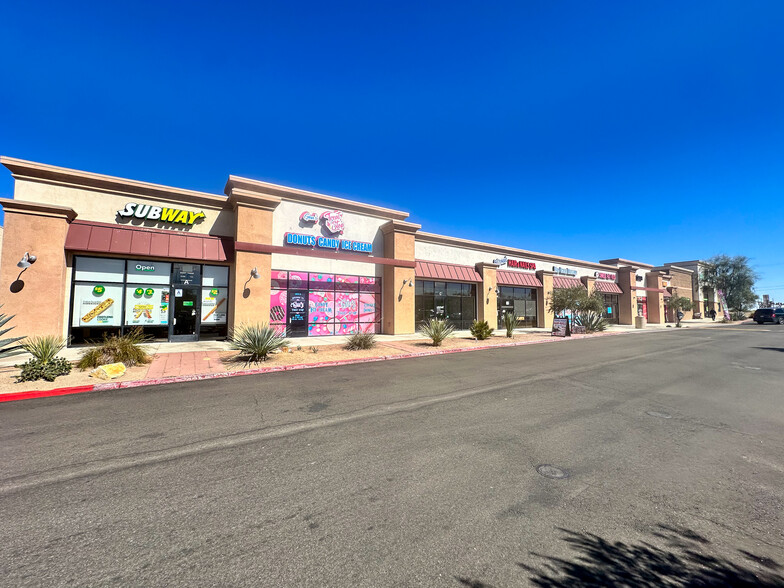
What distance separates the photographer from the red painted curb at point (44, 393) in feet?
22.7

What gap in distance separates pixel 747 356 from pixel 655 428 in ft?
40.7

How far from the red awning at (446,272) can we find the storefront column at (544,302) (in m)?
7.83

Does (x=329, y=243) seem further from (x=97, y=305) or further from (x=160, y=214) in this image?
(x=97, y=305)

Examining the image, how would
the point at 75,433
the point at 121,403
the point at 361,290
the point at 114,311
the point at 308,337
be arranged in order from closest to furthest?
the point at 75,433 < the point at 121,403 < the point at 114,311 < the point at 308,337 < the point at 361,290

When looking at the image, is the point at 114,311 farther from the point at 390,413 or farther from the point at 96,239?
the point at 390,413

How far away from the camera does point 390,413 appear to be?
5.90m

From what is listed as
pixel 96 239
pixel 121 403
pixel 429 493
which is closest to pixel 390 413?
pixel 429 493


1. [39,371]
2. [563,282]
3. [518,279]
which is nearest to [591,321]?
[518,279]

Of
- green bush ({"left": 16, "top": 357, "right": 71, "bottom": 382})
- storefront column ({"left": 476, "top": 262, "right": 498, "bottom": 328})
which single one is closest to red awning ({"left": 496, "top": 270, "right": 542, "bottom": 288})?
storefront column ({"left": 476, "top": 262, "right": 498, "bottom": 328})

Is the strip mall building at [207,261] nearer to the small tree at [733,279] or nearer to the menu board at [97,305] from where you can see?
the menu board at [97,305]

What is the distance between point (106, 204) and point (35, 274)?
148 inches

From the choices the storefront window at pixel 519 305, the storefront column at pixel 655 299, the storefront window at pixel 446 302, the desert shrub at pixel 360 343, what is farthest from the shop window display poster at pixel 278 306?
the storefront column at pixel 655 299

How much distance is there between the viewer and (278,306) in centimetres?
1736

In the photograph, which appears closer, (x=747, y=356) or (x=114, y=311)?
(x=747, y=356)
